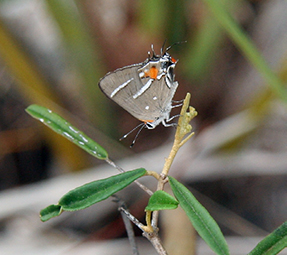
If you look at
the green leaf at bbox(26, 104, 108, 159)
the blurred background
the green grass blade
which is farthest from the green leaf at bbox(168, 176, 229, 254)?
the blurred background

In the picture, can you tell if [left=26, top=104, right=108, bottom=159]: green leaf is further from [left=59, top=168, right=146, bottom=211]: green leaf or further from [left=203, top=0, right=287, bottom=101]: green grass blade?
[left=203, top=0, right=287, bottom=101]: green grass blade

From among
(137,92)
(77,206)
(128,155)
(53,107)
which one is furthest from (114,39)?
(77,206)

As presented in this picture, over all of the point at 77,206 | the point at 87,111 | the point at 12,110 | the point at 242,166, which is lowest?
the point at 77,206

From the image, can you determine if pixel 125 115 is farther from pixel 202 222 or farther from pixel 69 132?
pixel 202 222

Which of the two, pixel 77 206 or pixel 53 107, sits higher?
pixel 53 107

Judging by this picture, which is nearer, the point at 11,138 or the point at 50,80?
the point at 11,138

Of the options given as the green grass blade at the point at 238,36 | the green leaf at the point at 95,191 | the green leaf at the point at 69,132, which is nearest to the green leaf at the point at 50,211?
the green leaf at the point at 95,191

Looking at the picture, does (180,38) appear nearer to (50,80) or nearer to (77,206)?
(50,80)
